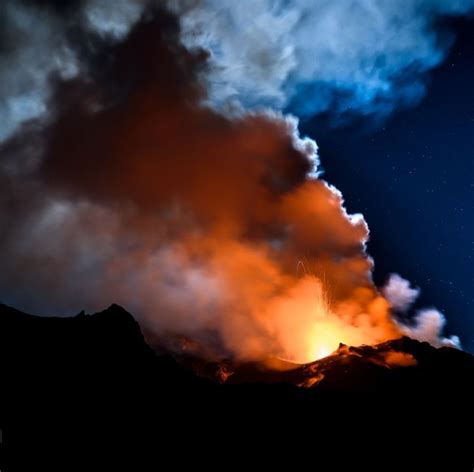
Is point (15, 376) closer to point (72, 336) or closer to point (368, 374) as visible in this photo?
point (72, 336)

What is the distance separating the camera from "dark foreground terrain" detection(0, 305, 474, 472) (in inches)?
1999

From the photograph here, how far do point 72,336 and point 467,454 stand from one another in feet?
307

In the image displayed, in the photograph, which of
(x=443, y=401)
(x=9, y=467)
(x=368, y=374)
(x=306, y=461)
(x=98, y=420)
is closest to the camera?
(x=9, y=467)

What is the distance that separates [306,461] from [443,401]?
85.0 m

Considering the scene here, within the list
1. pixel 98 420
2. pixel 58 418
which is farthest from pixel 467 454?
pixel 58 418

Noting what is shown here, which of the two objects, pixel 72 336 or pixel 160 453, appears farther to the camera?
pixel 72 336

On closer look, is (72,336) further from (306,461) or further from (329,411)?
(329,411)

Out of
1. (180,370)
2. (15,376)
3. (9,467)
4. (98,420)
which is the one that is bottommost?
(9,467)

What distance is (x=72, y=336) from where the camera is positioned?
2928 inches

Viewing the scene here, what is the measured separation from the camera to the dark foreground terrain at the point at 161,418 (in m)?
50.8

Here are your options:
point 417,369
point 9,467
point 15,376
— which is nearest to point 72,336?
point 15,376

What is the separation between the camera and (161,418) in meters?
68.3

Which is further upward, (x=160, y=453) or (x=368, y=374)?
(x=368, y=374)

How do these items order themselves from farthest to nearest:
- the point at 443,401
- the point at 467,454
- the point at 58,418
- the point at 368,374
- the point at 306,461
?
1. the point at 368,374
2. the point at 443,401
3. the point at 467,454
4. the point at 306,461
5. the point at 58,418
